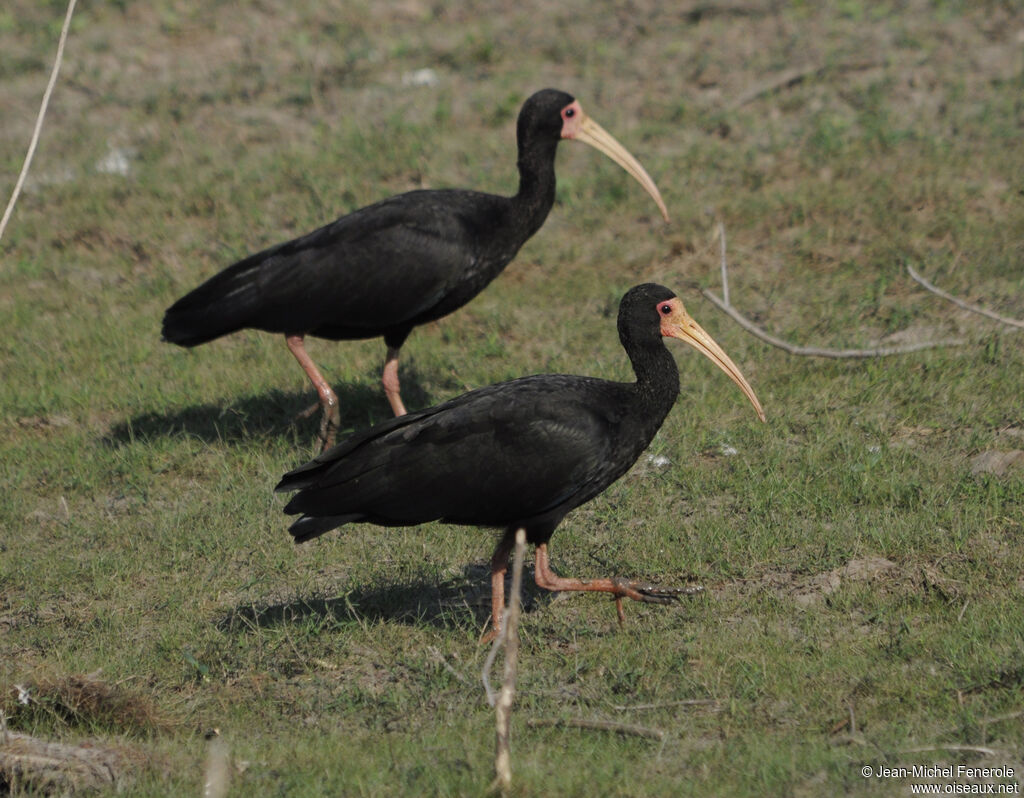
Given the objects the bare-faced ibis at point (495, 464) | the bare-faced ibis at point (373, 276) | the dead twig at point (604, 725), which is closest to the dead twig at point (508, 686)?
the dead twig at point (604, 725)

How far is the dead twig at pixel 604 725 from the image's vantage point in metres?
4.88

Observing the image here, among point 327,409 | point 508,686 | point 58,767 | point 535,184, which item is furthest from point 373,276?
point 508,686

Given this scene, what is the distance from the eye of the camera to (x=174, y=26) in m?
13.2

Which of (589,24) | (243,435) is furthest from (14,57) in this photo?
(243,435)

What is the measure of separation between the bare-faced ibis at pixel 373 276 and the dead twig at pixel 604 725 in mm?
3088

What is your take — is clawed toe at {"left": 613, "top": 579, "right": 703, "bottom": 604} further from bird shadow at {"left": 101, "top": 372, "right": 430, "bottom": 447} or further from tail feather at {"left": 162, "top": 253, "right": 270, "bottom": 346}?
tail feather at {"left": 162, "top": 253, "right": 270, "bottom": 346}

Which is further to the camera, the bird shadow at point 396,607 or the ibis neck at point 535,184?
the ibis neck at point 535,184

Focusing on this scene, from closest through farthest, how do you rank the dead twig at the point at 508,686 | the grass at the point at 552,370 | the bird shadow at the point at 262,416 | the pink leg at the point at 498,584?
1. the dead twig at the point at 508,686
2. the grass at the point at 552,370
3. the pink leg at the point at 498,584
4. the bird shadow at the point at 262,416

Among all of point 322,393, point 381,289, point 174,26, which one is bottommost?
point 322,393

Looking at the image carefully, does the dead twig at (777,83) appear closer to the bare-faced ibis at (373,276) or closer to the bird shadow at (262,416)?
the bare-faced ibis at (373,276)

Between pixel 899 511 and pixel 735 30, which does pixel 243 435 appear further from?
pixel 735 30

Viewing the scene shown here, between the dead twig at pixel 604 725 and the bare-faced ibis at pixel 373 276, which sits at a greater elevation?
the bare-faced ibis at pixel 373 276

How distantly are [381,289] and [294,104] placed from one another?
194 inches

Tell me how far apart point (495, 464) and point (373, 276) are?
89.5 inches
